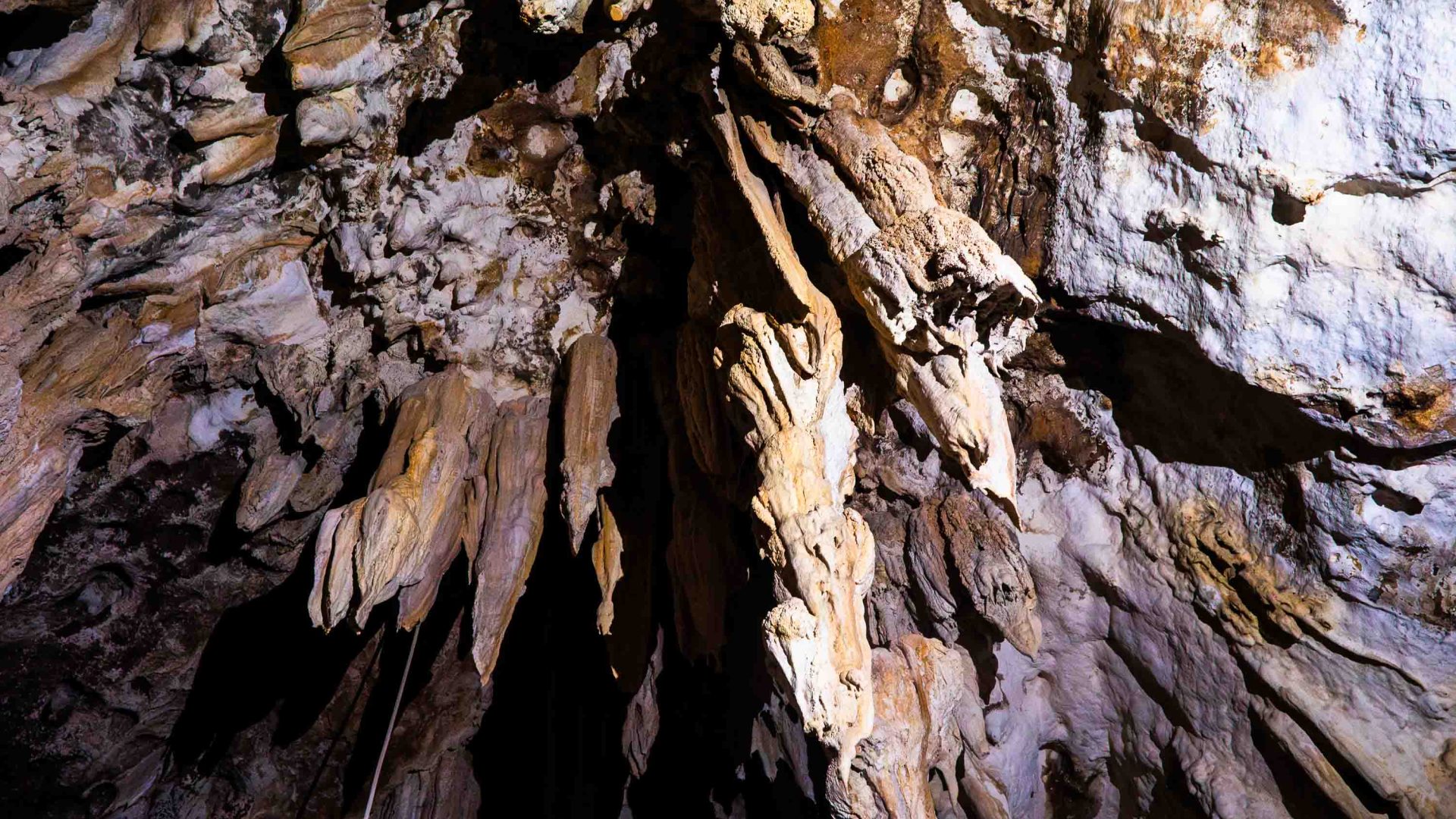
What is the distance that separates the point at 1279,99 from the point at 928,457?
4.26ft

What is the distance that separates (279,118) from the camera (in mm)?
2424

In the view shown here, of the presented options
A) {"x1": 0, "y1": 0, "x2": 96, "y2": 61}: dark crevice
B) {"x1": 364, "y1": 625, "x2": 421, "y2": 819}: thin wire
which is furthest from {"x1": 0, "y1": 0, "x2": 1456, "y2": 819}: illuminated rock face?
{"x1": 364, "y1": 625, "x2": 421, "y2": 819}: thin wire

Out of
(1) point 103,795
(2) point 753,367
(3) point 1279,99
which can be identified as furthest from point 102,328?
(3) point 1279,99

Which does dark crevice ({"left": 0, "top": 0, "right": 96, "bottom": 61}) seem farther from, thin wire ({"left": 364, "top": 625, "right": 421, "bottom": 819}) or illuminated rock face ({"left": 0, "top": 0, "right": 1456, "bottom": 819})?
thin wire ({"left": 364, "top": 625, "right": 421, "bottom": 819})

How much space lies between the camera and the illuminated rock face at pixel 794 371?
1.99 meters

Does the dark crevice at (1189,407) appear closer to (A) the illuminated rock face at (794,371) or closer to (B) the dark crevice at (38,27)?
(A) the illuminated rock face at (794,371)

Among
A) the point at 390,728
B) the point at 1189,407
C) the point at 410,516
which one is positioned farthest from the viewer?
the point at 390,728

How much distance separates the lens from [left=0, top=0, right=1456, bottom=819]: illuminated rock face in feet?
6.52

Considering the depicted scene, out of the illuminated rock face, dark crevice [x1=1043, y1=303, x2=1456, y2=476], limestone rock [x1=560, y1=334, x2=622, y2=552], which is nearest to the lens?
the illuminated rock face

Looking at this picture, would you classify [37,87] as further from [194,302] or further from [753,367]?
[753,367]

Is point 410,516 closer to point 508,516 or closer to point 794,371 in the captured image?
point 508,516

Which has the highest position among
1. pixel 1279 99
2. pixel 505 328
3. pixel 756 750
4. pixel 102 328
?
pixel 1279 99

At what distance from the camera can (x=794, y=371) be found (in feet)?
7.04

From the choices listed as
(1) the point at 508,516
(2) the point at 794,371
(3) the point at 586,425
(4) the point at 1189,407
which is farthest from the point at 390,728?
(4) the point at 1189,407
